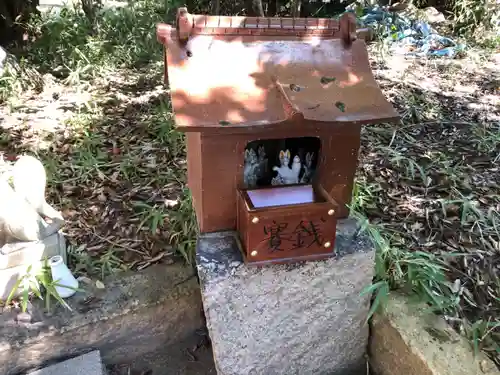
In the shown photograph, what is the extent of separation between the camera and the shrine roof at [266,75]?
5.49 ft

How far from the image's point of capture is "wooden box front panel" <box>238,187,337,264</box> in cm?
175

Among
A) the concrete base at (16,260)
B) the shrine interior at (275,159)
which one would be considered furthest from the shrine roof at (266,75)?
the concrete base at (16,260)

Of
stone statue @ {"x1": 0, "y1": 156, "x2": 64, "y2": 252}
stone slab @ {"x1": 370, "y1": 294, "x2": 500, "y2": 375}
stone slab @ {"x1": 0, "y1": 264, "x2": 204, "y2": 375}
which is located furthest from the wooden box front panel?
stone statue @ {"x1": 0, "y1": 156, "x2": 64, "y2": 252}

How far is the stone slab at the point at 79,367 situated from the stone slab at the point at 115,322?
6 cm

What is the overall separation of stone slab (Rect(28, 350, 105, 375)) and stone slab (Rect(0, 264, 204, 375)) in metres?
0.06

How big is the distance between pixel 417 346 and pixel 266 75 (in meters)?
1.25

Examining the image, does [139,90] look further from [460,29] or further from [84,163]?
[460,29]

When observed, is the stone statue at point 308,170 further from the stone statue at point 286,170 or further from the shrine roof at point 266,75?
the shrine roof at point 266,75

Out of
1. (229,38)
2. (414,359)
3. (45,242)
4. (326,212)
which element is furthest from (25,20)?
(414,359)

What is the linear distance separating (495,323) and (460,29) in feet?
16.3

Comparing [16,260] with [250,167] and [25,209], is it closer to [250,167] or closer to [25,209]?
[25,209]

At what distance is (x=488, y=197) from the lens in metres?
2.87

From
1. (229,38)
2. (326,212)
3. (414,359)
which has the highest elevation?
(229,38)

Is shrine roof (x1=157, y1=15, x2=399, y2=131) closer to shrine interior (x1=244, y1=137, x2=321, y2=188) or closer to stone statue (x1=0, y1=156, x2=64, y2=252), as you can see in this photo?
shrine interior (x1=244, y1=137, x2=321, y2=188)
